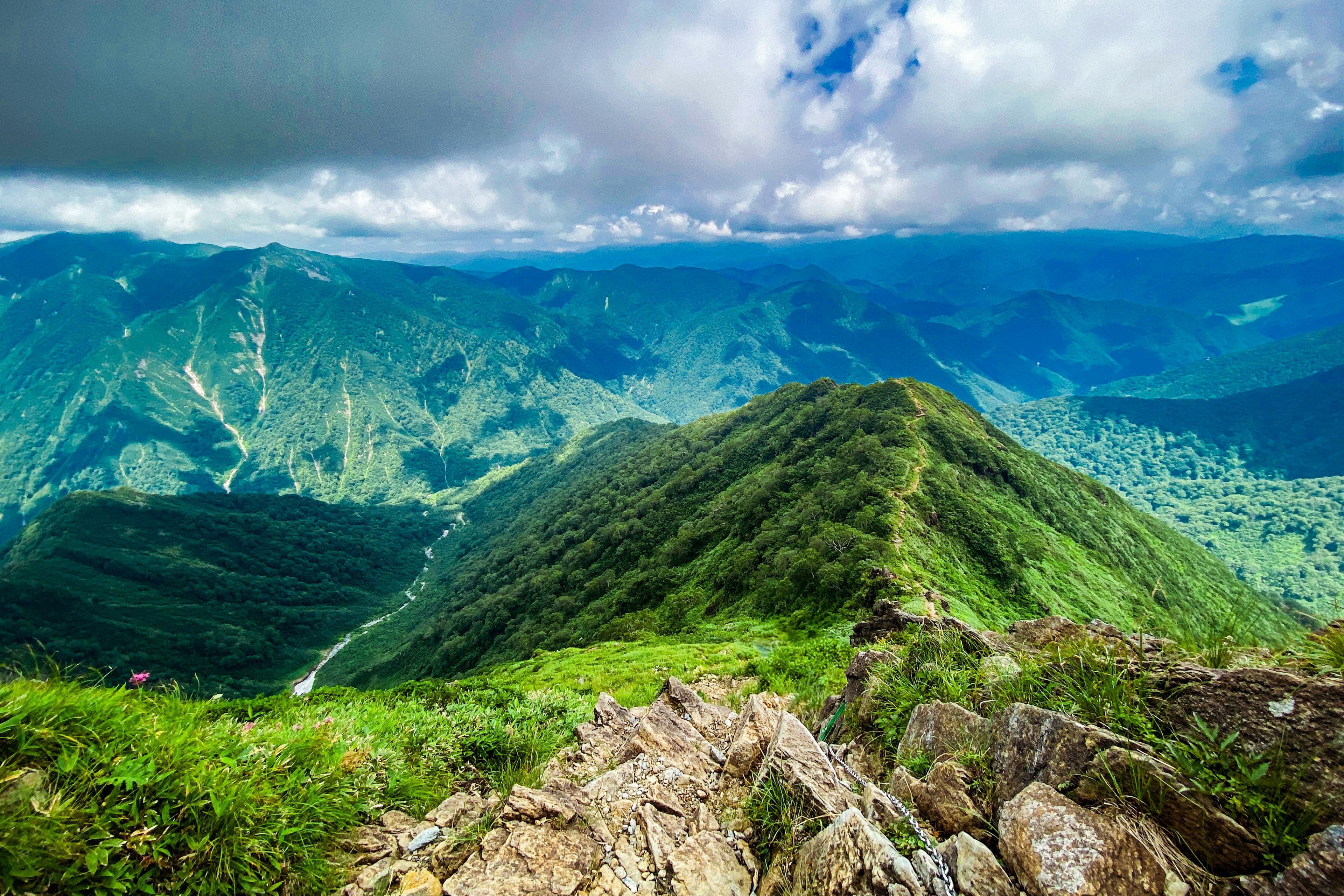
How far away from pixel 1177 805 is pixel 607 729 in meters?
9.68

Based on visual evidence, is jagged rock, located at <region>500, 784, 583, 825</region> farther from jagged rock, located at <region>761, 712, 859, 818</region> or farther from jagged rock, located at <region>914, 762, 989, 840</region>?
jagged rock, located at <region>914, 762, 989, 840</region>

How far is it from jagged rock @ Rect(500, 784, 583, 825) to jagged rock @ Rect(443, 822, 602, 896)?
6.8 inches

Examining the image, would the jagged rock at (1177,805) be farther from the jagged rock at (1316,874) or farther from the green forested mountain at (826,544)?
the green forested mountain at (826,544)

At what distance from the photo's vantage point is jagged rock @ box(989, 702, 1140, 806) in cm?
576

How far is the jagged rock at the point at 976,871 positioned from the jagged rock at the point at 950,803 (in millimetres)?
504

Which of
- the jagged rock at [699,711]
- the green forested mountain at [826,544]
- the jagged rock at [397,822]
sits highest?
the jagged rock at [397,822]

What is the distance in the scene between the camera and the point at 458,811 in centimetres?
677

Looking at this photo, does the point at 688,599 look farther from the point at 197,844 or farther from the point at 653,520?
the point at 197,844

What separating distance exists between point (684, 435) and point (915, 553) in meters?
115

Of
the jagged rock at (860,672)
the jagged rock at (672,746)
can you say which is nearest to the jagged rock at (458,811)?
the jagged rock at (672,746)

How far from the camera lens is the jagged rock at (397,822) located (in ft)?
20.5

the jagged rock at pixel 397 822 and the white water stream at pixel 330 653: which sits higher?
the jagged rock at pixel 397 822

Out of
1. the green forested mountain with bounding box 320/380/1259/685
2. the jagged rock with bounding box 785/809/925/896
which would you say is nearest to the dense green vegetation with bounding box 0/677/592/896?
the jagged rock with bounding box 785/809/925/896

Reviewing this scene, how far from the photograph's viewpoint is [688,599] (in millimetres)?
66188
